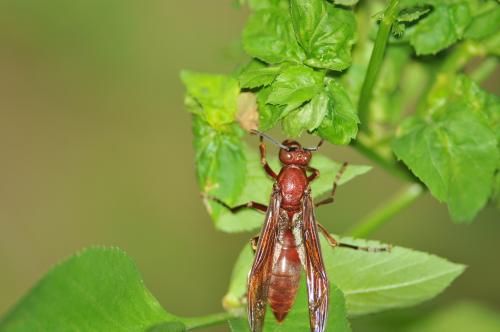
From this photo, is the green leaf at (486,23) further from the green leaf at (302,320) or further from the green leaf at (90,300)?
the green leaf at (90,300)

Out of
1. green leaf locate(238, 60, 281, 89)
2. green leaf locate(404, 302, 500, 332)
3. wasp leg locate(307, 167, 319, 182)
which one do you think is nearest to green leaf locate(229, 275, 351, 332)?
wasp leg locate(307, 167, 319, 182)

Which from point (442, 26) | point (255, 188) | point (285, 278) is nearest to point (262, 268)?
→ point (285, 278)

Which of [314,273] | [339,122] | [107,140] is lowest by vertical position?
[107,140]

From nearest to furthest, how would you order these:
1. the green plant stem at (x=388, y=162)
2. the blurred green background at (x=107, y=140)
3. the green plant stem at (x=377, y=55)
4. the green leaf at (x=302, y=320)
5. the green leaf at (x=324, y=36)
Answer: the green plant stem at (x=377, y=55)
the green leaf at (x=324, y=36)
the green leaf at (x=302, y=320)
the green plant stem at (x=388, y=162)
the blurred green background at (x=107, y=140)

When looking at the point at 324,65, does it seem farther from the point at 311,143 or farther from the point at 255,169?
the point at 311,143

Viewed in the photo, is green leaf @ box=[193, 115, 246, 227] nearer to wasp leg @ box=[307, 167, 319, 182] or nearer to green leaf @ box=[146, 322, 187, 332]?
wasp leg @ box=[307, 167, 319, 182]

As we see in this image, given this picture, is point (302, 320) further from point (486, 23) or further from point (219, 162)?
point (486, 23)

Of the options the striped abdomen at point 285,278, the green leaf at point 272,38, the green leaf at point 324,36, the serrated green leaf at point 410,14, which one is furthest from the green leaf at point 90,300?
the serrated green leaf at point 410,14

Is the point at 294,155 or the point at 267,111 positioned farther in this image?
the point at 294,155
